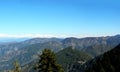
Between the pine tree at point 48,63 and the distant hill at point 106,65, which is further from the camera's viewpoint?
the distant hill at point 106,65

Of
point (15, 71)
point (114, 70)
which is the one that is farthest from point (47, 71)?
point (114, 70)

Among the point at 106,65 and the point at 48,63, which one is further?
the point at 106,65

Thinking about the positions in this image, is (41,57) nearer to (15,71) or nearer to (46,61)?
(46,61)

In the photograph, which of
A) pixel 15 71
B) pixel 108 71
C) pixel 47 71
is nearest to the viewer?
pixel 47 71

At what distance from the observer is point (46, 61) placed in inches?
1307

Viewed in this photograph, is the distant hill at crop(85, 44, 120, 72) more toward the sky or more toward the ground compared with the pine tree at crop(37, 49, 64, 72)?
more toward the ground

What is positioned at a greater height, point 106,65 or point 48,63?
point 48,63

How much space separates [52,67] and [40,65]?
172cm

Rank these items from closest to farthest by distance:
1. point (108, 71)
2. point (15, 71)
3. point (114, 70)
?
point (15, 71)
point (114, 70)
point (108, 71)

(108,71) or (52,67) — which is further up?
(52,67)

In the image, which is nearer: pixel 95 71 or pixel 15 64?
pixel 15 64

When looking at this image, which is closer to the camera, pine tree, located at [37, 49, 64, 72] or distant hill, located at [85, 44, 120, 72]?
pine tree, located at [37, 49, 64, 72]

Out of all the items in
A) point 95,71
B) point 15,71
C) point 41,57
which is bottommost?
point 95,71

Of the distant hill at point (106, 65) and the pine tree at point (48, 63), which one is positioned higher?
the pine tree at point (48, 63)
